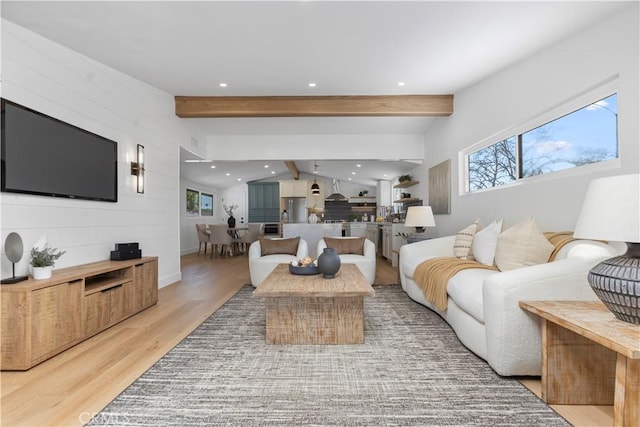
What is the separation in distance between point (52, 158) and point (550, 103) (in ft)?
14.6

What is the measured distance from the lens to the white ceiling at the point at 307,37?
247cm

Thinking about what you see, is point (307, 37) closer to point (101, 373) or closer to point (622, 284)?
point (622, 284)

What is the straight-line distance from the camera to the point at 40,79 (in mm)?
2592

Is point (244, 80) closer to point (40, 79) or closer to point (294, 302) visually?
point (40, 79)

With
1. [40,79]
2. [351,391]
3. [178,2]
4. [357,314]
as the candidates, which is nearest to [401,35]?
[178,2]

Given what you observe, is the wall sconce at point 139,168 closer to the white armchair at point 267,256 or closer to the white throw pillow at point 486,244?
the white armchair at point 267,256

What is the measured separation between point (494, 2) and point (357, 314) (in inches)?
103

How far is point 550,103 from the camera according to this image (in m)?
2.91

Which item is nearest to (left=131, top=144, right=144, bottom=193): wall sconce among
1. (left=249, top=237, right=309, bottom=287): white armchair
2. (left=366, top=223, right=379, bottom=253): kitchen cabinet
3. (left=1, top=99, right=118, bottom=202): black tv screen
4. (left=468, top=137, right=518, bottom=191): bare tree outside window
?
(left=1, top=99, right=118, bottom=202): black tv screen

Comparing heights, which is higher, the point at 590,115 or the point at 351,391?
the point at 590,115

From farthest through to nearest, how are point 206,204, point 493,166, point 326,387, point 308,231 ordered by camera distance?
point 206,204, point 308,231, point 493,166, point 326,387

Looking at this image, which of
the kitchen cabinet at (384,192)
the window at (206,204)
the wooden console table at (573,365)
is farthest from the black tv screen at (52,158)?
the kitchen cabinet at (384,192)

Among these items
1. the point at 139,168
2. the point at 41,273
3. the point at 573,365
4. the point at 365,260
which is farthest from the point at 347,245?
the point at 41,273

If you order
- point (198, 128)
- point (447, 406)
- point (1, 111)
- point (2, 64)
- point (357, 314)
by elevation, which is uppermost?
point (198, 128)
